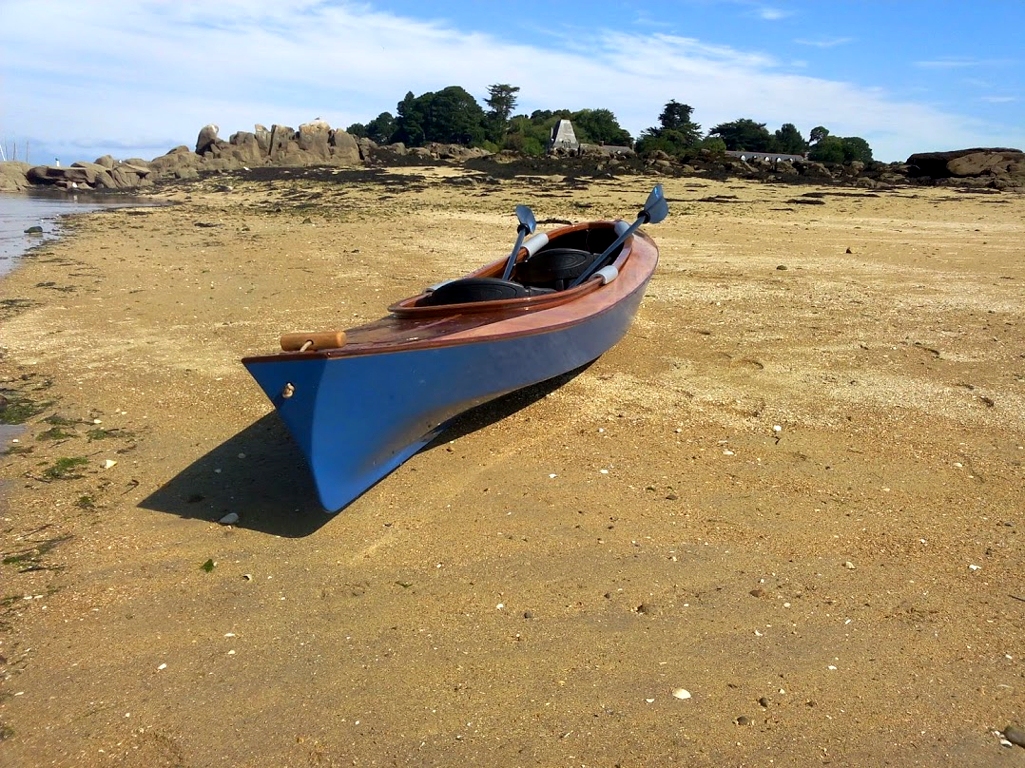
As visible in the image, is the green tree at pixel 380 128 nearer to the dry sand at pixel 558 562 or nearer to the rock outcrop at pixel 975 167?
the rock outcrop at pixel 975 167

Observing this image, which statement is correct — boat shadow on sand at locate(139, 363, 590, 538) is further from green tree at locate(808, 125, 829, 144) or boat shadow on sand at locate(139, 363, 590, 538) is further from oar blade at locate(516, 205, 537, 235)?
green tree at locate(808, 125, 829, 144)

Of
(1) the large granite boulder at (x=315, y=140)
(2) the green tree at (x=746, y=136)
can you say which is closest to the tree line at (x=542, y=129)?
(2) the green tree at (x=746, y=136)

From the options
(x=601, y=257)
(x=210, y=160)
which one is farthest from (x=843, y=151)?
(x=601, y=257)

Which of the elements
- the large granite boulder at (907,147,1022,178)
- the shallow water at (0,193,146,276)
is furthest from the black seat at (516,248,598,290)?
the large granite boulder at (907,147,1022,178)

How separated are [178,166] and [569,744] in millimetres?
41735

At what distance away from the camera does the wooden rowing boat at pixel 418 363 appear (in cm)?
387

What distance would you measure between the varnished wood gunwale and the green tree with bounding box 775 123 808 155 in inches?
2923

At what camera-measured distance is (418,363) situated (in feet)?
14.0

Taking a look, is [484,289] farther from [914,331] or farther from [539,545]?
[914,331]

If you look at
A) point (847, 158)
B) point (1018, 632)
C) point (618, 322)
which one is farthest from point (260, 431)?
point (847, 158)

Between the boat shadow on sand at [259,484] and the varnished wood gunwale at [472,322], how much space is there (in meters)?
0.76

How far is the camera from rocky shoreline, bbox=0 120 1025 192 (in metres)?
25.3

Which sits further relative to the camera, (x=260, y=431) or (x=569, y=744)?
(x=260, y=431)

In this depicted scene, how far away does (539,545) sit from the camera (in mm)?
3945
